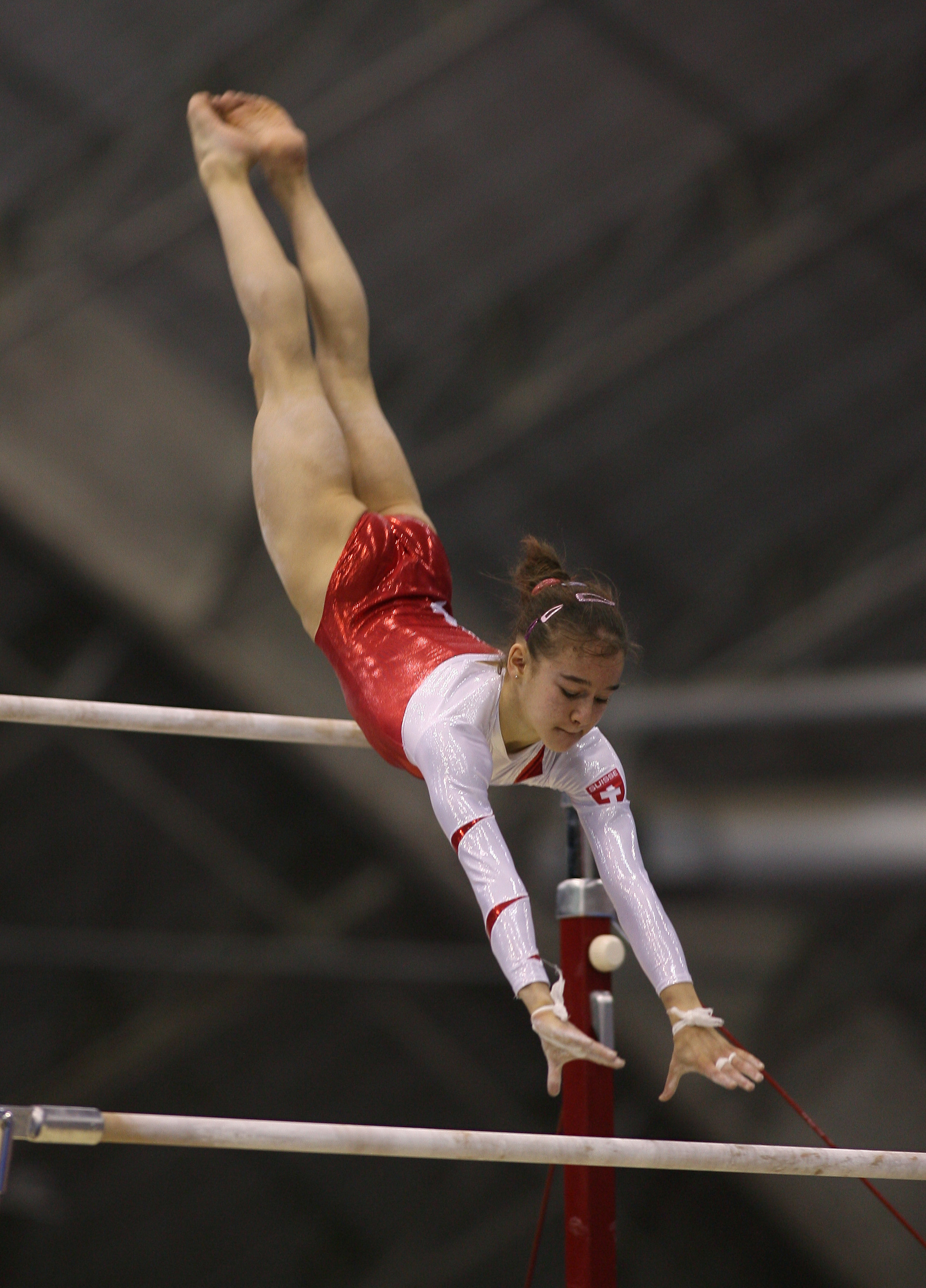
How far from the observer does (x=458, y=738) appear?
2230mm

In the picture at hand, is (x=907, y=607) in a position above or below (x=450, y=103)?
below

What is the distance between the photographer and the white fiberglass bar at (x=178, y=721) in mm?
2496

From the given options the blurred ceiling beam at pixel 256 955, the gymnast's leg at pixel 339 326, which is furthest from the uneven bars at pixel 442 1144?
the blurred ceiling beam at pixel 256 955

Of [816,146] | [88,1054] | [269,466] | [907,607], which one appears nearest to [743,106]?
[816,146]

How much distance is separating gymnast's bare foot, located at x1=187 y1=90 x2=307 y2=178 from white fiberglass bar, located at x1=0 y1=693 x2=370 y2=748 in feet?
4.41

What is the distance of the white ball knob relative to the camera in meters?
2.56

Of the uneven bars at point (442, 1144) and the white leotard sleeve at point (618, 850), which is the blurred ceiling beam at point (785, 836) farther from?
the uneven bars at point (442, 1144)

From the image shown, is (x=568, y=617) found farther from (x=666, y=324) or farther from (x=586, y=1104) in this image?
(x=666, y=324)

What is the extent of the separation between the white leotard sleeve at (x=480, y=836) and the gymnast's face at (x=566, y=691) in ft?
0.38

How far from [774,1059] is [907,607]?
6.75 feet

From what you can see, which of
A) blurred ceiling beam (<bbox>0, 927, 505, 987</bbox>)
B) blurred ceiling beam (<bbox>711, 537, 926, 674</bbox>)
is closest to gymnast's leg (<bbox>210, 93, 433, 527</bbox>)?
blurred ceiling beam (<bbox>711, 537, 926, 674</bbox>)

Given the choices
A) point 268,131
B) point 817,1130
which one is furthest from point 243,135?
point 817,1130

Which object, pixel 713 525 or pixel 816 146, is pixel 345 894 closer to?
pixel 713 525

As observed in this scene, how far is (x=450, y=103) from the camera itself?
5152 mm
